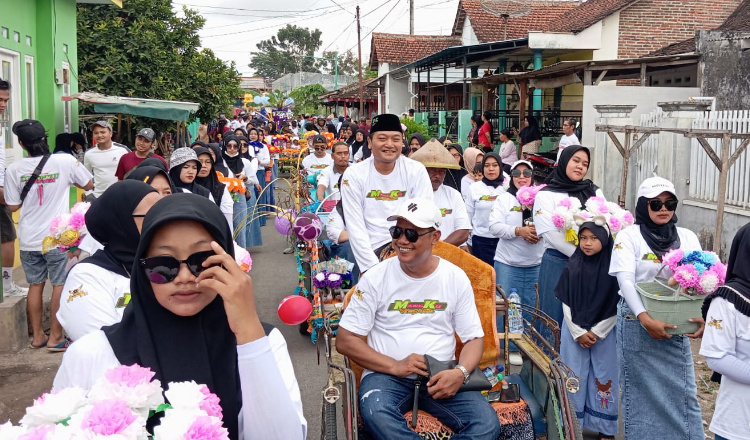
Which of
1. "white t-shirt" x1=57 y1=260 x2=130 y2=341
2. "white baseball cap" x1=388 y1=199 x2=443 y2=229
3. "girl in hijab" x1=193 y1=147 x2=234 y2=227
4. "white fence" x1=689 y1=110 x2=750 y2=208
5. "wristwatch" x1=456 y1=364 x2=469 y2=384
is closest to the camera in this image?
"white t-shirt" x1=57 y1=260 x2=130 y2=341

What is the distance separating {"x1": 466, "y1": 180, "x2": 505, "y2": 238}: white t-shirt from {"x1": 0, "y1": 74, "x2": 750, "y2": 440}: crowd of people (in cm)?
2

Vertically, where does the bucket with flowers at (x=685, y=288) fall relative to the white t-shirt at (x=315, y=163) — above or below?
below

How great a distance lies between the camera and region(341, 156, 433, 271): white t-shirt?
5.65 metres

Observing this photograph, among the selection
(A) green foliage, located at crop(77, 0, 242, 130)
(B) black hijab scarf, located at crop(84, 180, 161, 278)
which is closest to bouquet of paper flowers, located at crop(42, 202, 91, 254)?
(B) black hijab scarf, located at crop(84, 180, 161, 278)

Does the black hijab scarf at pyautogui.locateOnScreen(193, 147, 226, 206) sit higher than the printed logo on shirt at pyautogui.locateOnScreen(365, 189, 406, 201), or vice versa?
the printed logo on shirt at pyautogui.locateOnScreen(365, 189, 406, 201)

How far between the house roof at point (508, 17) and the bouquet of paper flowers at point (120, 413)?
→ 102 feet

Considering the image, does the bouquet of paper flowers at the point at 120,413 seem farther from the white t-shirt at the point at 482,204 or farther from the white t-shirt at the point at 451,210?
the white t-shirt at the point at 482,204

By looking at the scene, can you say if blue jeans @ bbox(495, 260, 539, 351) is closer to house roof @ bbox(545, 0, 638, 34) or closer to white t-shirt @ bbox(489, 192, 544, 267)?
white t-shirt @ bbox(489, 192, 544, 267)

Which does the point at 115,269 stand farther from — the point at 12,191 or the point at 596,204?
the point at 12,191

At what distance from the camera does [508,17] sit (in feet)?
104

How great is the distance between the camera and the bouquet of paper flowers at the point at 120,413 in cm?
174

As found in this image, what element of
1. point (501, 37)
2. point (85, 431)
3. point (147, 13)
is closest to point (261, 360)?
point (85, 431)

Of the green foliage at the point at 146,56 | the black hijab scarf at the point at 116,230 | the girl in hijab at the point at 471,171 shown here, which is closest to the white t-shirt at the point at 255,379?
the black hijab scarf at the point at 116,230

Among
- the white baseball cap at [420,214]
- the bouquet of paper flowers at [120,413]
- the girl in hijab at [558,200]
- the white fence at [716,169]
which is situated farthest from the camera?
the white fence at [716,169]
